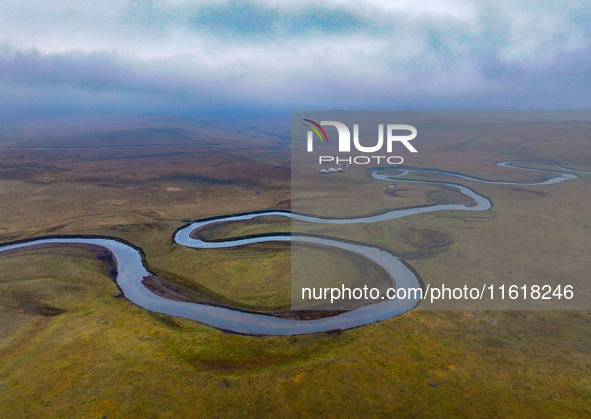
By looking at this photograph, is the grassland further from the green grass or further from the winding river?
the winding river

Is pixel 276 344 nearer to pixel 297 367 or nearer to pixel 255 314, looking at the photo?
pixel 297 367

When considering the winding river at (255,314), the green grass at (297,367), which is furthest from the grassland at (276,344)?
the winding river at (255,314)

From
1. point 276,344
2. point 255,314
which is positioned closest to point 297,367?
point 276,344

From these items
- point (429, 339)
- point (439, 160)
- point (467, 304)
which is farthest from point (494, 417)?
point (439, 160)

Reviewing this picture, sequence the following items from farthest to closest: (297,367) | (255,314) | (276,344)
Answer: (255,314) → (276,344) → (297,367)

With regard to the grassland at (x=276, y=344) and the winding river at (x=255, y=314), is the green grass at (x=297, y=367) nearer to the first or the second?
the grassland at (x=276, y=344)
